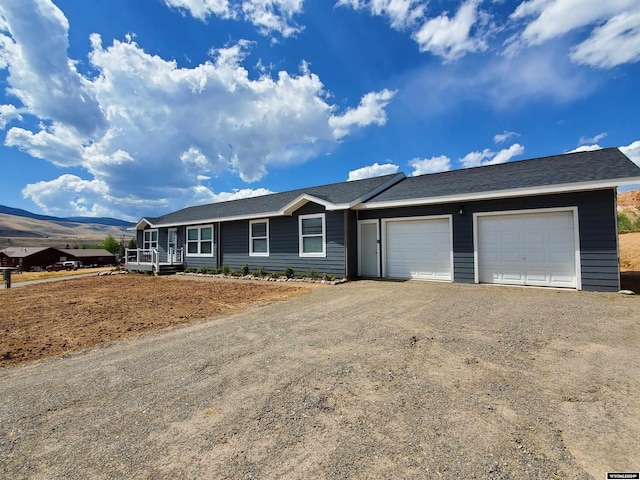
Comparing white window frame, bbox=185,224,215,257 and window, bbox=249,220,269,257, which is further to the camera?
white window frame, bbox=185,224,215,257

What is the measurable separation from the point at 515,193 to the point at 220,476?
9002 millimetres

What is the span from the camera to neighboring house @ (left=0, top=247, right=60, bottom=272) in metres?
40.1

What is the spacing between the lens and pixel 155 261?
1695cm

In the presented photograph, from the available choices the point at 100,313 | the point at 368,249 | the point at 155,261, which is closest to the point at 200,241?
the point at 155,261

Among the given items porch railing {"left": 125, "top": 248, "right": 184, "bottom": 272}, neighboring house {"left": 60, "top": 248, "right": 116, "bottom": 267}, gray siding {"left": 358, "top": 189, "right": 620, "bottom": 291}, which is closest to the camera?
gray siding {"left": 358, "top": 189, "right": 620, "bottom": 291}

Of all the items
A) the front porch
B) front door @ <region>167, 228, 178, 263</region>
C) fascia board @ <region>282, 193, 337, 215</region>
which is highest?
fascia board @ <region>282, 193, 337, 215</region>

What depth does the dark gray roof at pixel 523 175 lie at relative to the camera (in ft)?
25.4

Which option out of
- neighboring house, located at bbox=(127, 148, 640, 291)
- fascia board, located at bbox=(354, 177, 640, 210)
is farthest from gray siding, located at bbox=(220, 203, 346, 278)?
fascia board, located at bbox=(354, 177, 640, 210)

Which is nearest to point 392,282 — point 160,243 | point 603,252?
point 603,252

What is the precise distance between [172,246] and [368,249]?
12.0 metres

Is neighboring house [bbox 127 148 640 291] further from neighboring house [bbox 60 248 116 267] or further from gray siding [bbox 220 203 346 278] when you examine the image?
neighboring house [bbox 60 248 116 267]

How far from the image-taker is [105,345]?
15.3 ft

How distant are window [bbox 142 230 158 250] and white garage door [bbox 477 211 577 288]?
17819mm

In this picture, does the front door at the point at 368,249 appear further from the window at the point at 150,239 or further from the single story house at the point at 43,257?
the single story house at the point at 43,257
